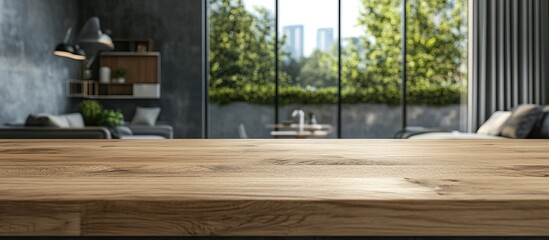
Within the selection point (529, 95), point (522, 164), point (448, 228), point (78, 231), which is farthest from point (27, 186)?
point (529, 95)

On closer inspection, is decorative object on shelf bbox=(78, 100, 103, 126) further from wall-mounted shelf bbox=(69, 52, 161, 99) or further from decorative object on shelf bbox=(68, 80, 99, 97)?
wall-mounted shelf bbox=(69, 52, 161, 99)

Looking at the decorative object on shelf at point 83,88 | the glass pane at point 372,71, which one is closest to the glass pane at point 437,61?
the glass pane at point 372,71

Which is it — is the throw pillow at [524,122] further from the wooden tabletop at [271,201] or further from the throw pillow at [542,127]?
the wooden tabletop at [271,201]

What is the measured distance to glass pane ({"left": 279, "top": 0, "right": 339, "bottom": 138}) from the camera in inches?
357

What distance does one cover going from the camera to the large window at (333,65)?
9086 mm

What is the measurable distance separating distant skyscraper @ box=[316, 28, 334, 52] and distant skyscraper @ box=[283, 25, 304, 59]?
282 mm

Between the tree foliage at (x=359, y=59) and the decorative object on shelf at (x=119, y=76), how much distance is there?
150 cm

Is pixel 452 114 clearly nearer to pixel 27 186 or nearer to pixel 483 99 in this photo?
pixel 483 99

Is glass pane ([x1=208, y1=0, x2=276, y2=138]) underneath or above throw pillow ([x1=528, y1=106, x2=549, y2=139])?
above

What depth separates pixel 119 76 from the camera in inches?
329

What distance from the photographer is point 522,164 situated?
30.4 inches

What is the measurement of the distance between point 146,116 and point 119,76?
2.54ft

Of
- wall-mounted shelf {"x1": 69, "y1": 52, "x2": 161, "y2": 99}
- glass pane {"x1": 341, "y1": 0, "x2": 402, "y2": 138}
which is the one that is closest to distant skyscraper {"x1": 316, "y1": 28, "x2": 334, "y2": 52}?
glass pane {"x1": 341, "y1": 0, "x2": 402, "y2": 138}

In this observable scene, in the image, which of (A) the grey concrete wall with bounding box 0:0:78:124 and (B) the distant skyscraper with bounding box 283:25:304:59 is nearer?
(A) the grey concrete wall with bounding box 0:0:78:124
